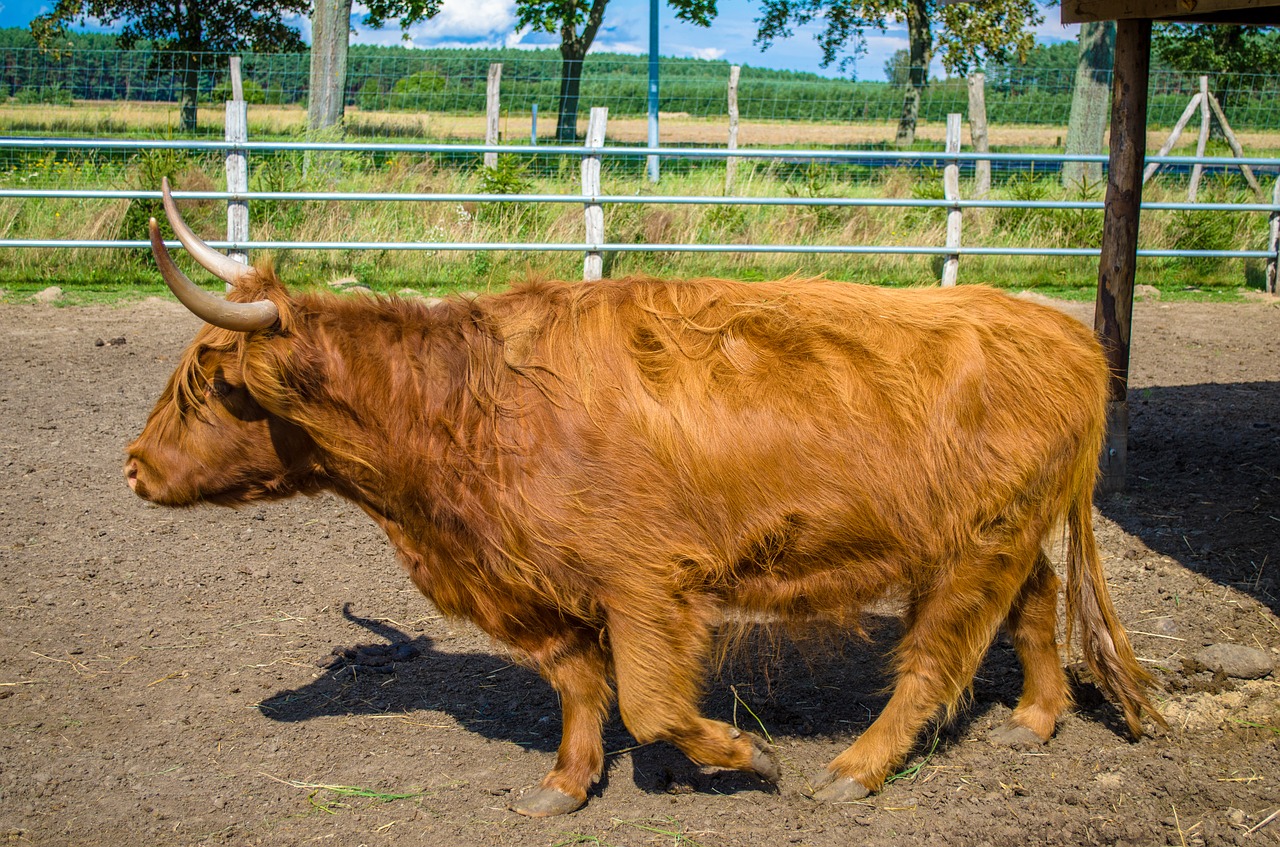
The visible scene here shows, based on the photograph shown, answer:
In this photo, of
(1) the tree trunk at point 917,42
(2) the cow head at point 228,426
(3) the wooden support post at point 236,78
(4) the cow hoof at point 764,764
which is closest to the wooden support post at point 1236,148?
(1) the tree trunk at point 917,42

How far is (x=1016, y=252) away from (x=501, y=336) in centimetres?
892

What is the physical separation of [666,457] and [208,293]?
4.37ft

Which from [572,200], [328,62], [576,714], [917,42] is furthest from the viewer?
[917,42]

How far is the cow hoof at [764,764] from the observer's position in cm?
323

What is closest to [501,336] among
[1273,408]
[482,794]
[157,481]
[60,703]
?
[157,481]

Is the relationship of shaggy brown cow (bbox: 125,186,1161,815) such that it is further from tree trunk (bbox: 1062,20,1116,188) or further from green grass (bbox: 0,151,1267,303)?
tree trunk (bbox: 1062,20,1116,188)

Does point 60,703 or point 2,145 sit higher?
point 2,145

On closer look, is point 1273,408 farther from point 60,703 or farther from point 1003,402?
point 60,703

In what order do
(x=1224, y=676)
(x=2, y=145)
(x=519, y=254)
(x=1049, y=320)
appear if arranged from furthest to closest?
(x=519, y=254)
(x=2, y=145)
(x=1224, y=676)
(x=1049, y=320)

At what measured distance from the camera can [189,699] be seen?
3826 millimetres

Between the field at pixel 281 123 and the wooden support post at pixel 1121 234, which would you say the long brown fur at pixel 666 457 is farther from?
the field at pixel 281 123

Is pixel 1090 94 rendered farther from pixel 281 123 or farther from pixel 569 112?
pixel 281 123

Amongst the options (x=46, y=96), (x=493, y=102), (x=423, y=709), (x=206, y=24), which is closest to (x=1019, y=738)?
(x=423, y=709)

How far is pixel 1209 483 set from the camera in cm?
593
